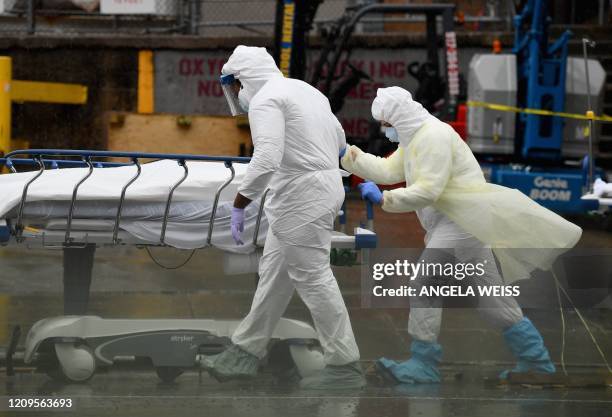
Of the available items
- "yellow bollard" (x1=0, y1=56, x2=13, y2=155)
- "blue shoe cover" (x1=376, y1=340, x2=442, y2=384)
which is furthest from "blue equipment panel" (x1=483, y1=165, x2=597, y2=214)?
"blue shoe cover" (x1=376, y1=340, x2=442, y2=384)

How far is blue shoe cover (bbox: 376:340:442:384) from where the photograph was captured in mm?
6512

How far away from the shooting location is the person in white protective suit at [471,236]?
6512mm

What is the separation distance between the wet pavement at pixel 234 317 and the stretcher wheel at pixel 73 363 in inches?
2.4

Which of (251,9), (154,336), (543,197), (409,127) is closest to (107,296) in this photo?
(154,336)

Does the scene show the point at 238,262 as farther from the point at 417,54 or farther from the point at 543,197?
the point at 417,54

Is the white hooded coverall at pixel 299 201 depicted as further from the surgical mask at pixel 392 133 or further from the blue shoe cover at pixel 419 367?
the surgical mask at pixel 392 133

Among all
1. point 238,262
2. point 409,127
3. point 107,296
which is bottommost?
point 107,296

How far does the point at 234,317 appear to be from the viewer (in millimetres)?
8477

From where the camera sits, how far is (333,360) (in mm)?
6426

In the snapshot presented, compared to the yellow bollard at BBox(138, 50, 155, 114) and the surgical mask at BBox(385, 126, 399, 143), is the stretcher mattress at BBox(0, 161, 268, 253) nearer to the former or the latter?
the surgical mask at BBox(385, 126, 399, 143)

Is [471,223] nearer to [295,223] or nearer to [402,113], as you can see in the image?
[402,113]

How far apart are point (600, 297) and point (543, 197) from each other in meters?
5.42

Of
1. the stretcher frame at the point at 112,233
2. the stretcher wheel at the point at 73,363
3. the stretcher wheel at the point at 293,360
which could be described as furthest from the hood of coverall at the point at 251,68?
the stretcher wheel at the point at 73,363

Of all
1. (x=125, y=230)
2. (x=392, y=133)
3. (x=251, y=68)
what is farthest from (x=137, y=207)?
(x=392, y=133)
